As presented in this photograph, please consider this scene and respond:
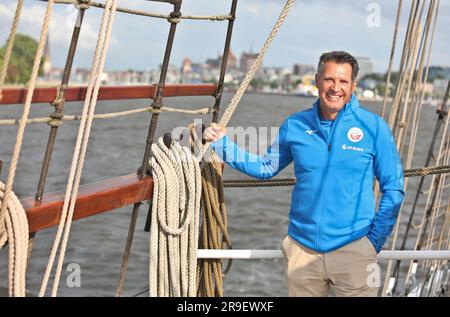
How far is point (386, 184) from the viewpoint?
268 cm

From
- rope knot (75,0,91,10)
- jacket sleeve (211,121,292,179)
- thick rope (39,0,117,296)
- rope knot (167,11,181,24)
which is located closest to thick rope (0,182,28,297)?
thick rope (39,0,117,296)

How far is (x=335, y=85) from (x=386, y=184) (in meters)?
0.43

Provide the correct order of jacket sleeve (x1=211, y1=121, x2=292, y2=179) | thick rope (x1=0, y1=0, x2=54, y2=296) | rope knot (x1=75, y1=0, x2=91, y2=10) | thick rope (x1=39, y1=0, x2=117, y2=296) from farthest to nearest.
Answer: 1. jacket sleeve (x1=211, y1=121, x2=292, y2=179)
2. rope knot (x1=75, y1=0, x2=91, y2=10)
3. thick rope (x1=39, y1=0, x2=117, y2=296)
4. thick rope (x1=0, y1=0, x2=54, y2=296)

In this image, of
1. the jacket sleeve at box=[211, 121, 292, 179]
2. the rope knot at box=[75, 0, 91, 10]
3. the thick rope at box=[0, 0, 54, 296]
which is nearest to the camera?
the thick rope at box=[0, 0, 54, 296]

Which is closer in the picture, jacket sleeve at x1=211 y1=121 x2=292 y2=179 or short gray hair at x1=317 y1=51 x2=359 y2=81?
short gray hair at x1=317 y1=51 x2=359 y2=81

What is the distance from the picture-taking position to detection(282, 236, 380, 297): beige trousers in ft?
8.77

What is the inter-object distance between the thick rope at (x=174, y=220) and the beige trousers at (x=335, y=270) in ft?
1.64

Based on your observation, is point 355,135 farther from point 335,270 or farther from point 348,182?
point 335,270

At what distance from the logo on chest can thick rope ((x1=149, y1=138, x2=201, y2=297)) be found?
2.41ft

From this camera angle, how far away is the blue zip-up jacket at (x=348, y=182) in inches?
105

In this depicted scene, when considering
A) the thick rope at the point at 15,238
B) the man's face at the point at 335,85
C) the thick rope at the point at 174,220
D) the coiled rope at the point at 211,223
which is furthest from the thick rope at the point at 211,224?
the thick rope at the point at 15,238

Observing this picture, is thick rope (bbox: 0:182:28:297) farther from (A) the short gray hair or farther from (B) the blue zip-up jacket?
(A) the short gray hair

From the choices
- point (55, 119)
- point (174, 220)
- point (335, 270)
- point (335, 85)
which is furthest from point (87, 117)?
point (335, 270)
